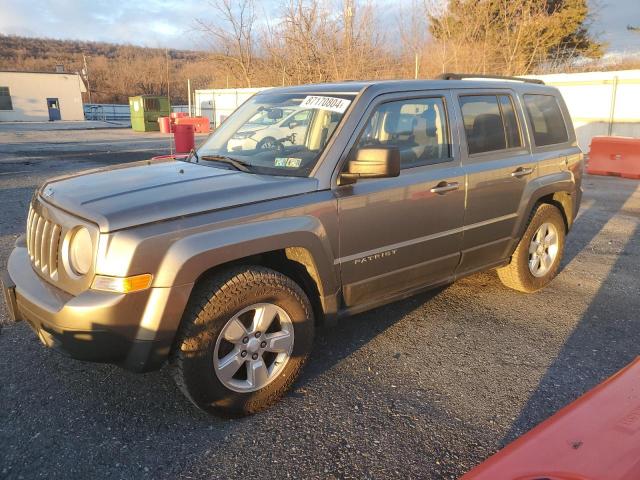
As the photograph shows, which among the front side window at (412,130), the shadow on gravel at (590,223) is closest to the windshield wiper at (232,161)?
the front side window at (412,130)

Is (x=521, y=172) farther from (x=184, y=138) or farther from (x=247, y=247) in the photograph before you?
(x=184, y=138)

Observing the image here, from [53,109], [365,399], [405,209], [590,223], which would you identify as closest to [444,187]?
[405,209]

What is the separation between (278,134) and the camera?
11.8ft

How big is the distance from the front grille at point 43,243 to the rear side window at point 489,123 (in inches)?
115

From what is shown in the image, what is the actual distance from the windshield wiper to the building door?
170 ft

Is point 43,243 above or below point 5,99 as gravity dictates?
below

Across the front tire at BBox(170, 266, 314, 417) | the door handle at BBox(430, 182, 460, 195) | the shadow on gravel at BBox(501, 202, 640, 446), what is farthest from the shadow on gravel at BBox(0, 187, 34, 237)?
the shadow on gravel at BBox(501, 202, 640, 446)

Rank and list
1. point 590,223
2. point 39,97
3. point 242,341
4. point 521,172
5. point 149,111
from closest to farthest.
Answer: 1. point 242,341
2. point 521,172
3. point 590,223
4. point 149,111
5. point 39,97

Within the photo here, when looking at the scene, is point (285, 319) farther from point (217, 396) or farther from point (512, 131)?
point (512, 131)

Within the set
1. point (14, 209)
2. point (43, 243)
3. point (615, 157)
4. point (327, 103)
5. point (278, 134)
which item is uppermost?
point (327, 103)

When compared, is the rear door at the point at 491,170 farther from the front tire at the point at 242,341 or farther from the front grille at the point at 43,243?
the front grille at the point at 43,243

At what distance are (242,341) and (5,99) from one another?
52961mm

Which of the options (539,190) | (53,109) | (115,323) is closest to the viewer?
(115,323)

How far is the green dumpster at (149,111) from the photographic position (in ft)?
102
